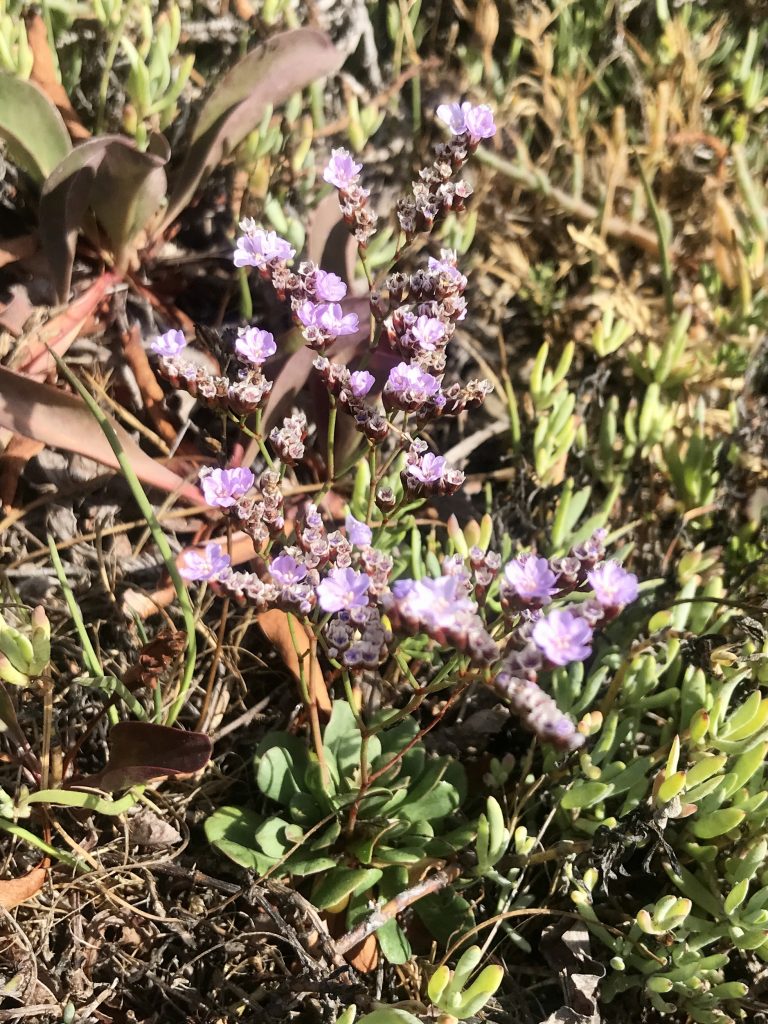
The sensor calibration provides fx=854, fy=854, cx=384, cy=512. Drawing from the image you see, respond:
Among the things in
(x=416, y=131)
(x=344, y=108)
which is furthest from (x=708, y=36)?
(x=344, y=108)

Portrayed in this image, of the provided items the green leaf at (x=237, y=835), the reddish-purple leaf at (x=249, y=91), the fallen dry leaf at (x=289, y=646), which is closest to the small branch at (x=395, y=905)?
the green leaf at (x=237, y=835)

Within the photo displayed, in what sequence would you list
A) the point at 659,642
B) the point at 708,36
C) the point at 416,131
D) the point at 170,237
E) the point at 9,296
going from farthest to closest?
the point at 708,36 < the point at 416,131 < the point at 170,237 < the point at 9,296 < the point at 659,642

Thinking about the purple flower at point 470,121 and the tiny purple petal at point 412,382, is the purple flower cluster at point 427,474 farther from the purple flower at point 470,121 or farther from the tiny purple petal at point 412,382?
the purple flower at point 470,121

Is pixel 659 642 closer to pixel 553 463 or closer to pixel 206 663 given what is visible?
pixel 553 463

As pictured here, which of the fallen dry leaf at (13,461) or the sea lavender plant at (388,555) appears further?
the fallen dry leaf at (13,461)

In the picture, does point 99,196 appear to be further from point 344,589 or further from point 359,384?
point 344,589

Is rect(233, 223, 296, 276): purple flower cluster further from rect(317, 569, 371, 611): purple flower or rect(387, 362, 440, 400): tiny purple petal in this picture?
rect(317, 569, 371, 611): purple flower
